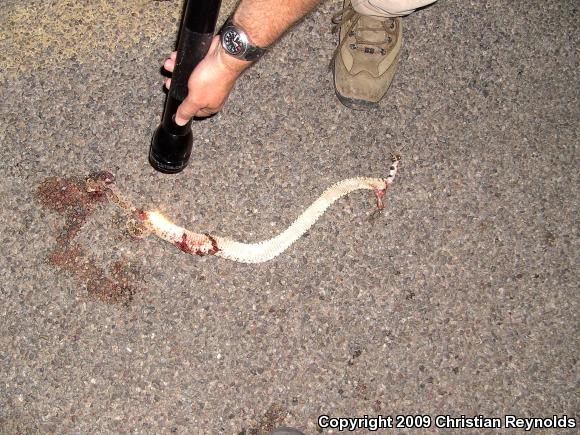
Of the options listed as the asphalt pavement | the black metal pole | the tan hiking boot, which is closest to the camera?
the black metal pole

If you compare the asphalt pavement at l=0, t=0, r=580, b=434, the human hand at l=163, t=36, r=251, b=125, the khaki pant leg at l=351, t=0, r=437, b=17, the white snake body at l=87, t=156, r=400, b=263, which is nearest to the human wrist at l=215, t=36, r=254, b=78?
the human hand at l=163, t=36, r=251, b=125

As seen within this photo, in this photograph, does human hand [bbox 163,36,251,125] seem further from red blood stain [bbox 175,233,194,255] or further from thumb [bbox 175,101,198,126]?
red blood stain [bbox 175,233,194,255]

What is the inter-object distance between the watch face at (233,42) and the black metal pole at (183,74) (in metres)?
0.04

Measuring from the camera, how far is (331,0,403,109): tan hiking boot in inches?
89.4

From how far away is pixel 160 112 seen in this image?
7.14 feet

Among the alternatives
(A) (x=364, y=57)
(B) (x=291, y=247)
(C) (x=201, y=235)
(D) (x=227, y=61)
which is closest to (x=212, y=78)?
(D) (x=227, y=61)

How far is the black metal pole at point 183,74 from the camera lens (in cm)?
137

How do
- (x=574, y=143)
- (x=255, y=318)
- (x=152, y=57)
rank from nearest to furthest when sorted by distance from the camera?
(x=255, y=318)
(x=152, y=57)
(x=574, y=143)

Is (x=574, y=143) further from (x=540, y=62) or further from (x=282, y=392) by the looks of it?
(x=282, y=392)

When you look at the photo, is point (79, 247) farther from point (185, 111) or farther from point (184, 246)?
point (185, 111)

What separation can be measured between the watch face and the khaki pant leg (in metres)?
0.94

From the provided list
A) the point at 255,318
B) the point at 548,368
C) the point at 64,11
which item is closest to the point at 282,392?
the point at 255,318

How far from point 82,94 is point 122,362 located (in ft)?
3.89

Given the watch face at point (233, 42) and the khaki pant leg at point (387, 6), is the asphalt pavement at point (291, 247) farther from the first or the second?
the watch face at point (233, 42)
